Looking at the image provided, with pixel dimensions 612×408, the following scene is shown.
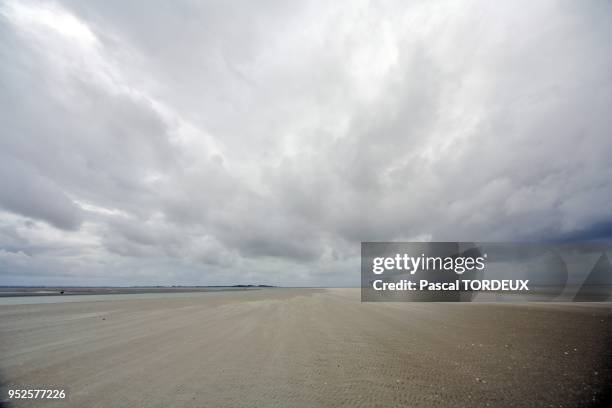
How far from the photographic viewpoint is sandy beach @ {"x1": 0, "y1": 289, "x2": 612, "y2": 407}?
7.40 metres

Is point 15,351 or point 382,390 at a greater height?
point 382,390

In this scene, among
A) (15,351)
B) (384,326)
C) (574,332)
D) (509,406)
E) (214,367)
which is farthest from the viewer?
(384,326)

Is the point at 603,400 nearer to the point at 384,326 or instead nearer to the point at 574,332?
the point at 574,332

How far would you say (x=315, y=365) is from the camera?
10125 mm

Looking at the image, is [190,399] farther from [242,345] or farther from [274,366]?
[242,345]

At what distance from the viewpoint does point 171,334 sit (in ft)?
51.9

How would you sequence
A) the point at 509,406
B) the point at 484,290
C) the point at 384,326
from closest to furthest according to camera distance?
the point at 509,406, the point at 384,326, the point at 484,290

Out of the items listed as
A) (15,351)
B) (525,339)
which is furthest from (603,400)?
(15,351)

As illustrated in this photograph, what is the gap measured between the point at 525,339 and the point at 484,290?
198 feet

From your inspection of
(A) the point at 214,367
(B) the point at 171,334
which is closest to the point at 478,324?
(A) the point at 214,367

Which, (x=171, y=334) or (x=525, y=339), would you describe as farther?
(x=171, y=334)

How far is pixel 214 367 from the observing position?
32.5 ft

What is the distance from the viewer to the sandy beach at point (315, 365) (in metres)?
7.40

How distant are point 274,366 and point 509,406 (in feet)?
25.3
